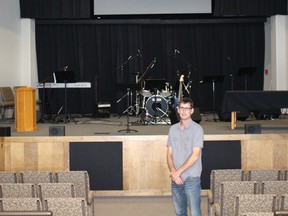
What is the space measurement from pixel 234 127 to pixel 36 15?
23.3ft

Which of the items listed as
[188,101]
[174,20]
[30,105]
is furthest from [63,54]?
[188,101]

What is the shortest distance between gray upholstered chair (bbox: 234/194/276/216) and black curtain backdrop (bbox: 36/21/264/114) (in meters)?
11.6

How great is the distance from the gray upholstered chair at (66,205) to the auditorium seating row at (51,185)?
732 mm

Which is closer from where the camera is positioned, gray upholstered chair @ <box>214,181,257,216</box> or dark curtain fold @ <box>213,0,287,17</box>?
gray upholstered chair @ <box>214,181,257,216</box>

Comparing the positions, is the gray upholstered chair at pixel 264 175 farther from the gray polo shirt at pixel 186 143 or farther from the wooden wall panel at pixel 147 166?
the wooden wall panel at pixel 147 166

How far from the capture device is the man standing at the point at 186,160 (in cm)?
494

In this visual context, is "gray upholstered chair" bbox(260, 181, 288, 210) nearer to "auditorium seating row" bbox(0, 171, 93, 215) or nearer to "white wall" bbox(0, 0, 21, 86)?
"auditorium seating row" bbox(0, 171, 93, 215)

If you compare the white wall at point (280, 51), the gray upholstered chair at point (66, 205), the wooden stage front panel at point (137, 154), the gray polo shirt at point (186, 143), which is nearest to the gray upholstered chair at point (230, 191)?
the gray polo shirt at point (186, 143)

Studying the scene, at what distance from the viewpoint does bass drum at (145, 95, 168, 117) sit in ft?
41.9

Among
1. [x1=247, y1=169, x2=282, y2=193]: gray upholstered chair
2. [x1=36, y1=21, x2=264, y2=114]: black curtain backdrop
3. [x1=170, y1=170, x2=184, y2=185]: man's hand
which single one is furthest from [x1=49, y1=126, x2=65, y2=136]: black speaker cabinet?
[x1=36, y1=21, x2=264, y2=114]: black curtain backdrop

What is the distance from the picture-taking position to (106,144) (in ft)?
25.0

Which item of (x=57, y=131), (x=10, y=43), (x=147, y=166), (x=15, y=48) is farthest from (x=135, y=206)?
(x=15, y=48)

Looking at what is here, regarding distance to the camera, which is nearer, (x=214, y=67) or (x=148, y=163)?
(x=148, y=163)

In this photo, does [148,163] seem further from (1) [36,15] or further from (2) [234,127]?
(1) [36,15]
